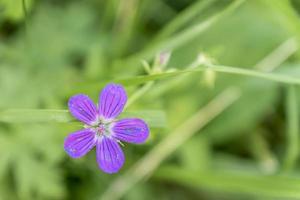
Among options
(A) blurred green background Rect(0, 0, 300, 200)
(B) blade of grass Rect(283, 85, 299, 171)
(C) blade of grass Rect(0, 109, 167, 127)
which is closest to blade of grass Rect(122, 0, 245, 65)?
(A) blurred green background Rect(0, 0, 300, 200)

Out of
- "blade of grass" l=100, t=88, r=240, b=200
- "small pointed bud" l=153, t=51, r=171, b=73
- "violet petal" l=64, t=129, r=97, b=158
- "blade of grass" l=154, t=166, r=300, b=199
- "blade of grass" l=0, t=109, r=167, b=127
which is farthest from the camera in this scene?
"blade of grass" l=100, t=88, r=240, b=200

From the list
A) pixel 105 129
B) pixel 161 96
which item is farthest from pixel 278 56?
pixel 105 129

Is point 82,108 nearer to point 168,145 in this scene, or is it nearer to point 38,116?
point 38,116

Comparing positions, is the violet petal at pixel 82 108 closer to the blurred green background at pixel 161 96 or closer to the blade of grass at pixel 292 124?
the blurred green background at pixel 161 96

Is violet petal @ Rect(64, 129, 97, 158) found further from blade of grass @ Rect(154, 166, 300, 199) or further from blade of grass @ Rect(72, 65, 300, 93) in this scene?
blade of grass @ Rect(154, 166, 300, 199)

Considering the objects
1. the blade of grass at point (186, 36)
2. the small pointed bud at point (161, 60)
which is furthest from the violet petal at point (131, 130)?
the blade of grass at point (186, 36)

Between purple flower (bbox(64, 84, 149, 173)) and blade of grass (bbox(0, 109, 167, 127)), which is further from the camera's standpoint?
blade of grass (bbox(0, 109, 167, 127))

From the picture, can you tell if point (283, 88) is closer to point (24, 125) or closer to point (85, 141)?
point (24, 125)
